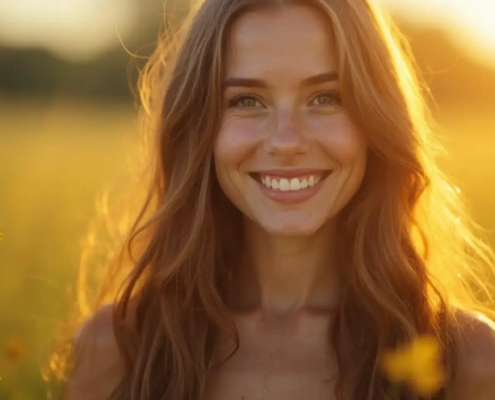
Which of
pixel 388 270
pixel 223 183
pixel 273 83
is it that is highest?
pixel 273 83

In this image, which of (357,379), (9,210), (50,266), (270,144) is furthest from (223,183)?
(9,210)

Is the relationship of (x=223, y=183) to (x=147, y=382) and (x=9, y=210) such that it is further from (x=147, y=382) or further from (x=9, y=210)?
(x=9, y=210)

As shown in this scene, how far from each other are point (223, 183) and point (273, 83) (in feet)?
1.11

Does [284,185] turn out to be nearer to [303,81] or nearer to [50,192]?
[303,81]

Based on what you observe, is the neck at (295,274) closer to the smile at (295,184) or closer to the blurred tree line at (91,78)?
the smile at (295,184)

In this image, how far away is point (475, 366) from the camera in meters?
2.97

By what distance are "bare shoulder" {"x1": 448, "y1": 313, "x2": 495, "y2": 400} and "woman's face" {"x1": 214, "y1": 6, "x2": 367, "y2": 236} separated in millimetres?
515

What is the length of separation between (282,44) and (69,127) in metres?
19.0

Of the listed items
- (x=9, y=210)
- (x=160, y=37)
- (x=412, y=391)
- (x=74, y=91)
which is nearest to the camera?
(x=412, y=391)

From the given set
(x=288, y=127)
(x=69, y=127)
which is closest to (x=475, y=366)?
(x=288, y=127)

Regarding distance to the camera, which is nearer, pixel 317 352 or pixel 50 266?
pixel 317 352

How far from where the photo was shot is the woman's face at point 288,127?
10.00 ft

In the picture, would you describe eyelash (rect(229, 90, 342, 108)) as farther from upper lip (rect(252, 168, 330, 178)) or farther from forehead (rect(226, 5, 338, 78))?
upper lip (rect(252, 168, 330, 178))

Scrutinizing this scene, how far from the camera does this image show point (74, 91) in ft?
88.9
